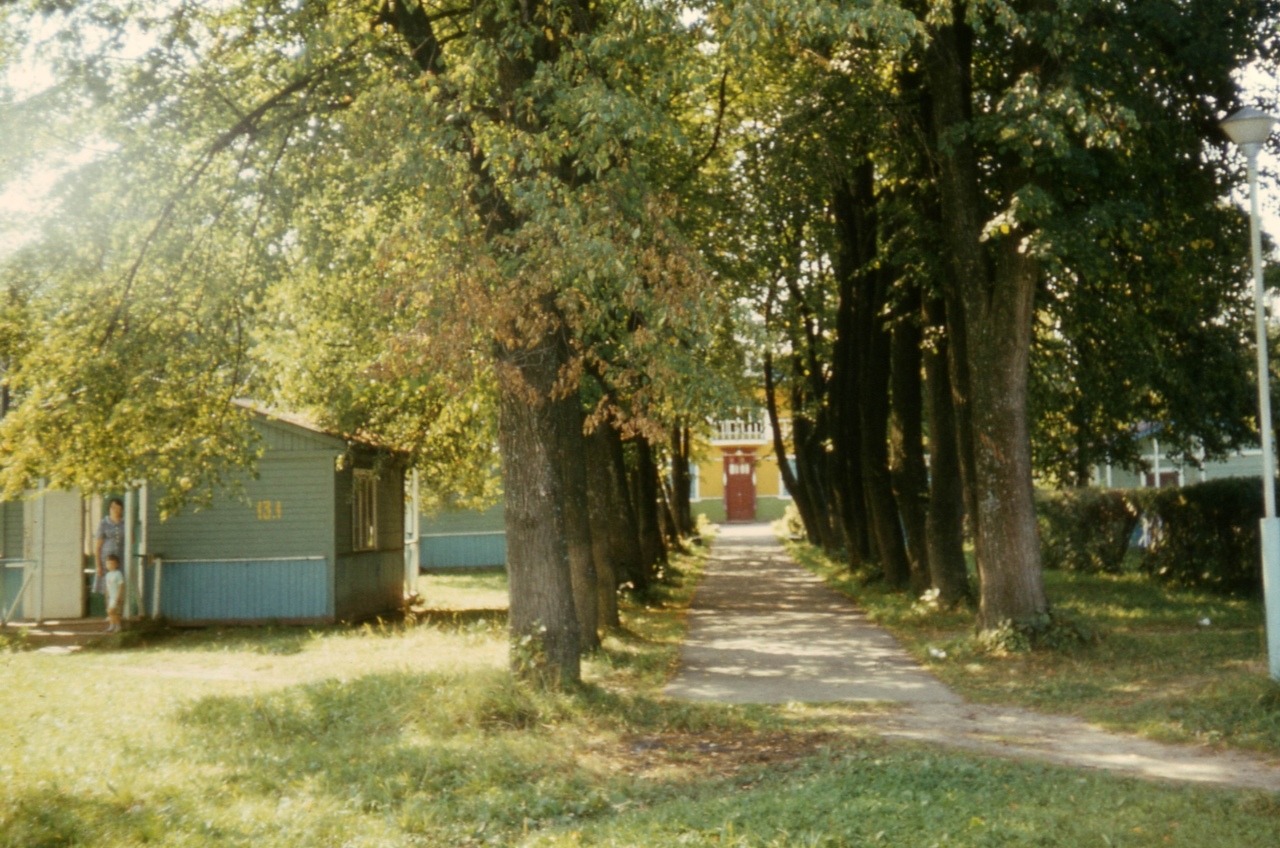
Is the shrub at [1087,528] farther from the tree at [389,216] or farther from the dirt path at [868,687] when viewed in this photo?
A: the tree at [389,216]

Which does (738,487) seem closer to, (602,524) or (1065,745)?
(602,524)

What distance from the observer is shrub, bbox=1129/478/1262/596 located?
22688 millimetres

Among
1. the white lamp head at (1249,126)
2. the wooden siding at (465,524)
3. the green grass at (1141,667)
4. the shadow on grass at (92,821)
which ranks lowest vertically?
the green grass at (1141,667)

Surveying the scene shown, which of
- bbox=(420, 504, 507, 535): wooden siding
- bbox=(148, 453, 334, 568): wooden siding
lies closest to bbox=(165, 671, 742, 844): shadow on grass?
bbox=(148, 453, 334, 568): wooden siding

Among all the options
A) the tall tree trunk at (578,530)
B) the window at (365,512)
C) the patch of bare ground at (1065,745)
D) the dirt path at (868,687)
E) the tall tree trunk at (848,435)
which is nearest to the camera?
the patch of bare ground at (1065,745)

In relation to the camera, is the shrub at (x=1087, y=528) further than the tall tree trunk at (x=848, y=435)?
Yes

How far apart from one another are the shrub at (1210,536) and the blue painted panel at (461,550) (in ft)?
61.3

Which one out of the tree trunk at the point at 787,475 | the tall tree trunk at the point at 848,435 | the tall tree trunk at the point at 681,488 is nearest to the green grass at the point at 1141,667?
the tall tree trunk at the point at 848,435

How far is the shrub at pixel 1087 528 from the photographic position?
98.8 ft

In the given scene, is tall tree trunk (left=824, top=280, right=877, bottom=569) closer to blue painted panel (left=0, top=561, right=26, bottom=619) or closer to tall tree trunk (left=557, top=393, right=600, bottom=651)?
tall tree trunk (left=557, top=393, right=600, bottom=651)

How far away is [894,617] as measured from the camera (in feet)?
67.8

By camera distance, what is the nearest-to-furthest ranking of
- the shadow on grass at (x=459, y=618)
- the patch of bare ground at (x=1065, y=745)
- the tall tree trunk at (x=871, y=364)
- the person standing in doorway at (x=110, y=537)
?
the patch of bare ground at (x=1065, y=745)
the person standing in doorway at (x=110, y=537)
the shadow on grass at (x=459, y=618)
the tall tree trunk at (x=871, y=364)

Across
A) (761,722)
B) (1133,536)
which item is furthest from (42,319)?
(1133,536)

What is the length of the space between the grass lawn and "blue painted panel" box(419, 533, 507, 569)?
24.5 metres
